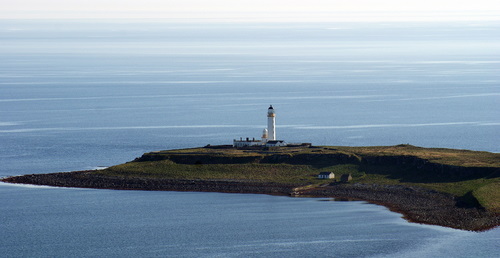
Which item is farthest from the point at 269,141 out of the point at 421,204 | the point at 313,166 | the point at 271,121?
the point at 421,204

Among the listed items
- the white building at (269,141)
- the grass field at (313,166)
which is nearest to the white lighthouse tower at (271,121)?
the white building at (269,141)

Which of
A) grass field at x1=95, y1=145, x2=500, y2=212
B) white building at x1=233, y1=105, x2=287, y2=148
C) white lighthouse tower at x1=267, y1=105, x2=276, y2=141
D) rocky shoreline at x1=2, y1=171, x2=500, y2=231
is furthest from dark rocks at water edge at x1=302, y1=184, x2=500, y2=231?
white lighthouse tower at x1=267, y1=105, x2=276, y2=141

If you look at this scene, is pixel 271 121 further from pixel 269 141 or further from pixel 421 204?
pixel 421 204

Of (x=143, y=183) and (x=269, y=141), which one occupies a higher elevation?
(x=269, y=141)

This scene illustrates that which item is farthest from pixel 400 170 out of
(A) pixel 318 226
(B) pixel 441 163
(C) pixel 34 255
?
(C) pixel 34 255

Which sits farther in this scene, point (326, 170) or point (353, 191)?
point (326, 170)

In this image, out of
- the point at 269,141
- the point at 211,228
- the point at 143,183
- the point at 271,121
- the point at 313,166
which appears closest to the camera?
the point at 211,228

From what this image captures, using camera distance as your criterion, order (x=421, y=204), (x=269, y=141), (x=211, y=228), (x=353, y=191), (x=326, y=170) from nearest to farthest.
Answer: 1. (x=211, y=228)
2. (x=421, y=204)
3. (x=353, y=191)
4. (x=326, y=170)
5. (x=269, y=141)
